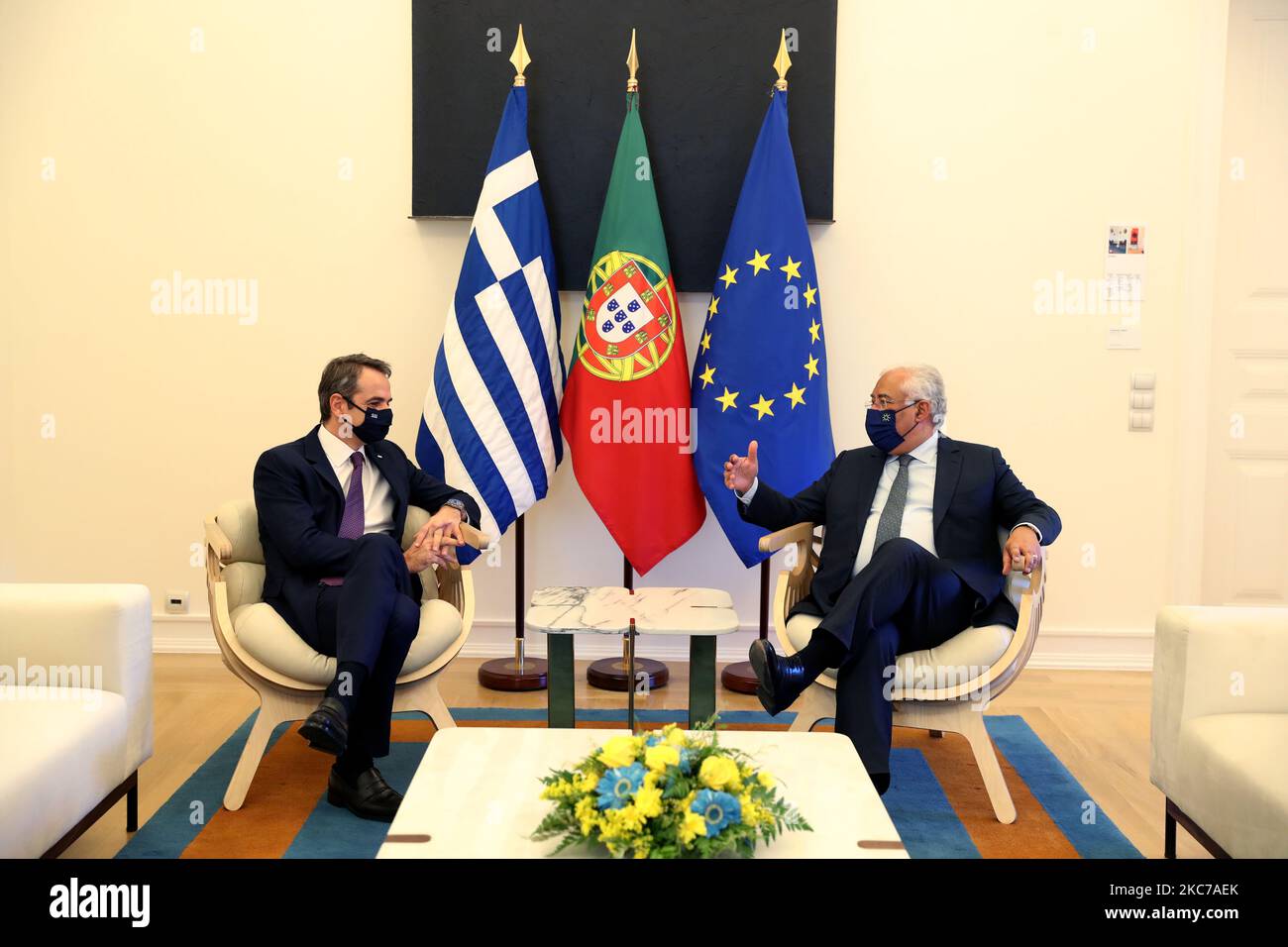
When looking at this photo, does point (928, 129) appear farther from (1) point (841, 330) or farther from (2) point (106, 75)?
(2) point (106, 75)

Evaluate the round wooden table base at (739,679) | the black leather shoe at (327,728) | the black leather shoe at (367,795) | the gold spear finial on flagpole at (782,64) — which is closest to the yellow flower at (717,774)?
→ the black leather shoe at (327,728)

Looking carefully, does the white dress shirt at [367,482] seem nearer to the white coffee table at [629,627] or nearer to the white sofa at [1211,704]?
the white coffee table at [629,627]

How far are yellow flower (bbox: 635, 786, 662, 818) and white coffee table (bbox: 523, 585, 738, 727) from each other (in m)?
1.13

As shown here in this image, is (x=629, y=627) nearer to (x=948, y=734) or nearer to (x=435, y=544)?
(x=435, y=544)

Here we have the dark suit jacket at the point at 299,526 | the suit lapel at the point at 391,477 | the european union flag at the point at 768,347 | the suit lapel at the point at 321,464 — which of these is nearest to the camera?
the dark suit jacket at the point at 299,526

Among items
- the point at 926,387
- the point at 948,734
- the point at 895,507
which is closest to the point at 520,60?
the point at 926,387

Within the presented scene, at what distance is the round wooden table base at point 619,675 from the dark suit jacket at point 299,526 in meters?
1.06

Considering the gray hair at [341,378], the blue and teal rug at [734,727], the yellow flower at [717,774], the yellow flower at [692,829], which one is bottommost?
the blue and teal rug at [734,727]

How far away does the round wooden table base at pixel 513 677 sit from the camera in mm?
4234

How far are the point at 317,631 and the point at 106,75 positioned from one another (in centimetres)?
253

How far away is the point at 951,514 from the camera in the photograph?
11.1ft

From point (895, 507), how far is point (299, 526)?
1.64 metres

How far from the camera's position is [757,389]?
4133mm
